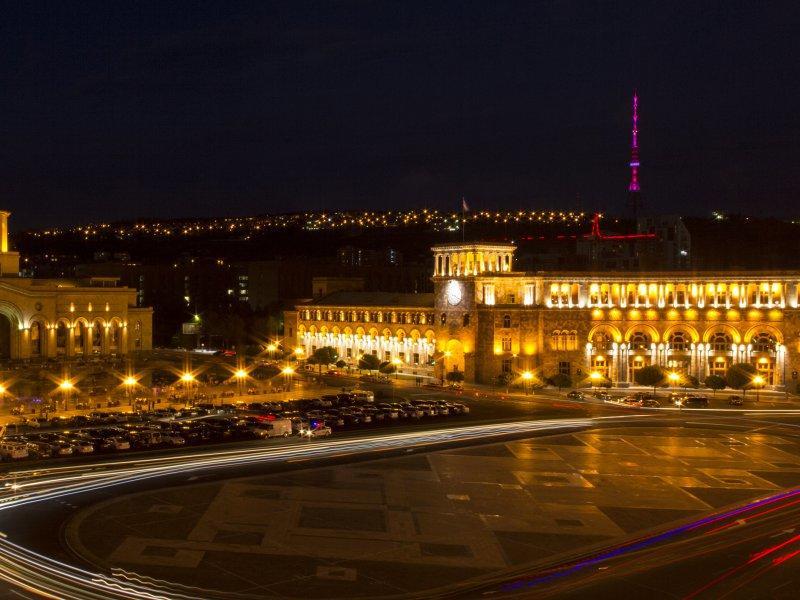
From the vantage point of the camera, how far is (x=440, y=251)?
8100 cm

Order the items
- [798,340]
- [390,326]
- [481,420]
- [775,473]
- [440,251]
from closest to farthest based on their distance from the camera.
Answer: [775,473]
[481,420]
[798,340]
[440,251]
[390,326]

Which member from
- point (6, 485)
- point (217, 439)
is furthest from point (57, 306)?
point (6, 485)

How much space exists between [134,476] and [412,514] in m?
11.3

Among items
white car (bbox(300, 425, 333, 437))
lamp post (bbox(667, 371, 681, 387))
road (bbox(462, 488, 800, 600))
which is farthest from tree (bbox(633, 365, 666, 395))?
road (bbox(462, 488, 800, 600))

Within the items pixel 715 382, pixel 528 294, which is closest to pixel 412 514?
pixel 715 382

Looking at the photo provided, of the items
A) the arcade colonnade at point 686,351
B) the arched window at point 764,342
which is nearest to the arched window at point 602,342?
the arcade colonnade at point 686,351

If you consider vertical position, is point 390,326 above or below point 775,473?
above

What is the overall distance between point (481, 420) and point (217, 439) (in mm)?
15320

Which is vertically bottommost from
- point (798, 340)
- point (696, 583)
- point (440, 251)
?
point (696, 583)

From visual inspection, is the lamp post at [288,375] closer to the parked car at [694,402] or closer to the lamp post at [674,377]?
the parked car at [694,402]

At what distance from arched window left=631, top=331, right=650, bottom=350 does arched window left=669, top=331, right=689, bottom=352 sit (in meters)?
1.73

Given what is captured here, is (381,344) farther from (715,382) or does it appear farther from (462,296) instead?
(715,382)

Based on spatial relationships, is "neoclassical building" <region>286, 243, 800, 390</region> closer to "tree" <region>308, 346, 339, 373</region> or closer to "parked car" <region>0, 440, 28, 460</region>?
"tree" <region>308, 346, 339, 373</region>

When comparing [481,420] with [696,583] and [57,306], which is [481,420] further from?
[57,306]
